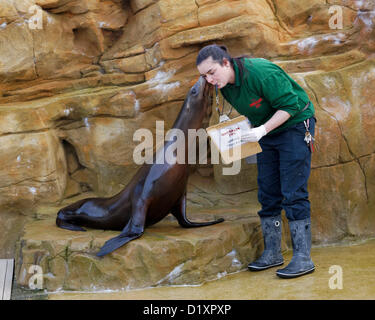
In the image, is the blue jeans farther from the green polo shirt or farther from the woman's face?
the woman's face

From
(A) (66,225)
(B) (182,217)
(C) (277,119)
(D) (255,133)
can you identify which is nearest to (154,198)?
(B) (182,217)

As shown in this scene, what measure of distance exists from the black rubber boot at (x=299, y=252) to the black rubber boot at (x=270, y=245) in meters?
0.26

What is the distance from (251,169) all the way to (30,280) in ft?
7.06

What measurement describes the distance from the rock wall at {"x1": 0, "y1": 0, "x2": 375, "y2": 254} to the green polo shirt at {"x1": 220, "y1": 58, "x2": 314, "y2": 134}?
1.20 meters

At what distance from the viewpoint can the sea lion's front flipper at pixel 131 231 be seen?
10.9ft

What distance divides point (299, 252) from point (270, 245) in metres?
0.32

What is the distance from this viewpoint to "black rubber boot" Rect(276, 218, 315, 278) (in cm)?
312

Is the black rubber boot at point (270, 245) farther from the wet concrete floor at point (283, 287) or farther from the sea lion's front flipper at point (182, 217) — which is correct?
the sea lion's front flipper at point (182, 217)

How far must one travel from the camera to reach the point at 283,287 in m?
2.98

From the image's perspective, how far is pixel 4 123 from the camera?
454 centimetres

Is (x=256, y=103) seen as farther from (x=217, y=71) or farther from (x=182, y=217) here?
(x=182, y=217)

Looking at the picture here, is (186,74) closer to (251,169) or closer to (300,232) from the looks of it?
(251,169)

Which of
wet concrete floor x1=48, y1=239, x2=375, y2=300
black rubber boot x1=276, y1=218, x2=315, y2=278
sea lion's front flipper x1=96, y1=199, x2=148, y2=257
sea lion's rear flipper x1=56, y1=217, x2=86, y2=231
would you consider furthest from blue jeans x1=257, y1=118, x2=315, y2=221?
sea lion's rear flipper x1=56, y1=217, x2=86, y2=231

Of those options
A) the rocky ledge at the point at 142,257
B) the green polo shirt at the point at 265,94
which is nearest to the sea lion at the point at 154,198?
the rocky ledge at the point at 142,257
